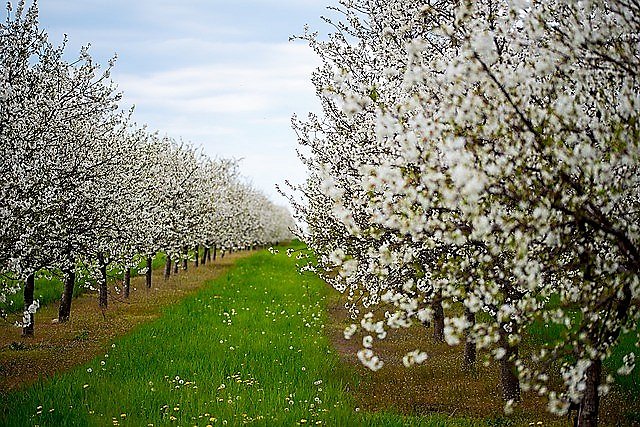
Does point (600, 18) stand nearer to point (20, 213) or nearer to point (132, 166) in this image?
point (20, 213)

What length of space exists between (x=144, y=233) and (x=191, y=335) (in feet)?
24.3

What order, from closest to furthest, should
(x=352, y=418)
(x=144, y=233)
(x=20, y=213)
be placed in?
(x=352, y=418), (x=20, y=213), (x=144, y=233)

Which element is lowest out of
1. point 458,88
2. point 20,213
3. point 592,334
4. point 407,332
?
point 407,332

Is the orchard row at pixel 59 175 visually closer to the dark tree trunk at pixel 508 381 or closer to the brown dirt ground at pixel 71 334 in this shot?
the brown dirt ground at pixel 71 334

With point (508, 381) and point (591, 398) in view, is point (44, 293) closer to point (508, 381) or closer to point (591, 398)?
point (508, 381)

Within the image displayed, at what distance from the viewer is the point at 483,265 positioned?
604cm

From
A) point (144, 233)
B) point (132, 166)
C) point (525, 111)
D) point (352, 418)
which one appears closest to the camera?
point (525, 111)

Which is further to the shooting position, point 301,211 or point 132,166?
point 132,166

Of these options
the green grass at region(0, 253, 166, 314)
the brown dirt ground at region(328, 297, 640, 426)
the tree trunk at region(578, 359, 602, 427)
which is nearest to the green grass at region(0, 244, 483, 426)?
the brown dirt ground at region(328, 297, 640, 426)

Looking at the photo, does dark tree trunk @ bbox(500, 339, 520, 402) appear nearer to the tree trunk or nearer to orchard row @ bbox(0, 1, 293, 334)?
the tree trunk

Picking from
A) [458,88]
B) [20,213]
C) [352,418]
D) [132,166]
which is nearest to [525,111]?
[458,88]

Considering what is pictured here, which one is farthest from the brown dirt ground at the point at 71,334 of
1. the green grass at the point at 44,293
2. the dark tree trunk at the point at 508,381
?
the dark tree trunk at the point at 508,381

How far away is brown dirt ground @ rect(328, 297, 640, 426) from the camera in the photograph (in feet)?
32.9

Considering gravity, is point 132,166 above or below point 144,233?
above
